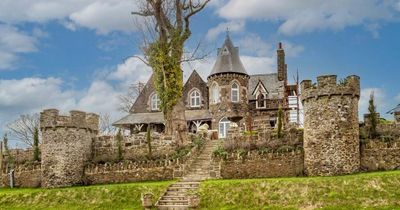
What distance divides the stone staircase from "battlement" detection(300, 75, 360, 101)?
7.23 meters

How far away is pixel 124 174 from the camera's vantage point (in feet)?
96.6

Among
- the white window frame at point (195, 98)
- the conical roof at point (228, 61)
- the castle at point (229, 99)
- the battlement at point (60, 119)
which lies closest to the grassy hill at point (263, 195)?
the battlement at point (60, 119)

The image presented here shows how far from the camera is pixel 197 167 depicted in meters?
28.8

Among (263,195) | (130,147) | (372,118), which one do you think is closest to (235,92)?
(130,147)

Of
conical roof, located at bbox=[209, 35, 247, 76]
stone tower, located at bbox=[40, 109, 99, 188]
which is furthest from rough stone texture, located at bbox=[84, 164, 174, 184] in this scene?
conical roof, located at bbox=[209, 35, 247, 76]

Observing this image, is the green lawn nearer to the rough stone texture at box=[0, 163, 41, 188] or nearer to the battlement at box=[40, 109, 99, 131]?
the battlement at box=[40, 109, 99, 131]

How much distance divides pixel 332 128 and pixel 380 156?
2923 millimetres

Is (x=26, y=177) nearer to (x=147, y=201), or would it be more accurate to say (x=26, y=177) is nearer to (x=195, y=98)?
(x=147, y=201)

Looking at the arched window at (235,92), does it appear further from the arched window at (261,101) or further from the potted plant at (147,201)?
the potted plant at (147,201)

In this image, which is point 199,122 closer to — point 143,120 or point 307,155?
point 143,120

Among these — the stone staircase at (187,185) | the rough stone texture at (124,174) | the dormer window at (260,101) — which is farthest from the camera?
the dormer window at (260,101)

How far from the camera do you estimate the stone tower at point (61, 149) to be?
2903 cm

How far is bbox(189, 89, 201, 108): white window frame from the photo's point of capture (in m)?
44.1

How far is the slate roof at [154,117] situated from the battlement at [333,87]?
16.9 meters
